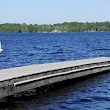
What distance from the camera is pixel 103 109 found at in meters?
14.8

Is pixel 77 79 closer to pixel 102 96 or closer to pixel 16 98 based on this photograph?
pixel 102 96

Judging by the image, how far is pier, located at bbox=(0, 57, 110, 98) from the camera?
47.6 feet

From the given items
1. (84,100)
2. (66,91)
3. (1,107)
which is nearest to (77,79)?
(66,91)

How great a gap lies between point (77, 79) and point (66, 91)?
2760mm

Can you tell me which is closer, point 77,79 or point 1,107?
point 1,107

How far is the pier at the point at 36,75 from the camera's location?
1450 centimetres

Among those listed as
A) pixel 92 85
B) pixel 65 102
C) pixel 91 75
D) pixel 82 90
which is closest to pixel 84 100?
pixel 65 102

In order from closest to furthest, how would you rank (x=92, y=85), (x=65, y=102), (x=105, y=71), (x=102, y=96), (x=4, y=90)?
(x=4, y=90)
(x=65, y=102)
(x=102, y=96)
(x=92, y=85)
(x=105, y=71)

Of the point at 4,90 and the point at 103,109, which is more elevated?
the point at 4,90

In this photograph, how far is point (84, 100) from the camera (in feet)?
54.2

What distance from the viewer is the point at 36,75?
16641 mm

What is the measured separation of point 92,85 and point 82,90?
1.64m

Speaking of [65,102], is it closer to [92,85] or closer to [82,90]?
[82,90]

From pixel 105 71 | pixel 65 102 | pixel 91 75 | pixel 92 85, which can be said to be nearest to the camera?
pixel 65 102
